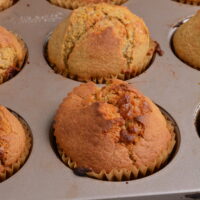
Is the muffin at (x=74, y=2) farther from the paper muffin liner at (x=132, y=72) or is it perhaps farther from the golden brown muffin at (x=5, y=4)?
the paper muffin liner at (x=132, y=72)

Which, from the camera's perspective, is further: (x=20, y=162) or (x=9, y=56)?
(x=9, y=56)

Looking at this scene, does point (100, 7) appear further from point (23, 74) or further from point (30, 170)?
point (30, 170)

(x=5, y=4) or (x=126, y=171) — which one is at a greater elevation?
(x=5, y=4)

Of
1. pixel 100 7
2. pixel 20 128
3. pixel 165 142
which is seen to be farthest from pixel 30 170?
pixel 100 7

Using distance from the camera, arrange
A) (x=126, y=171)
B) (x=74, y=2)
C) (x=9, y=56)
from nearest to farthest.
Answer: (x=126, y=171)
(x=9, y=56)
(x=74, y=2)

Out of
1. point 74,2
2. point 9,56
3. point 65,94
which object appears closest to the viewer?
point 65,94

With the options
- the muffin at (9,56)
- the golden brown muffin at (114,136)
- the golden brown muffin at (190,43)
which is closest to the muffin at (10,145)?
the golden brown muffin at (114,136)

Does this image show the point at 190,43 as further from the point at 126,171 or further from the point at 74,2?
the point at 126,171

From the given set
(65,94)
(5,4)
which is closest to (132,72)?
(65,94)
